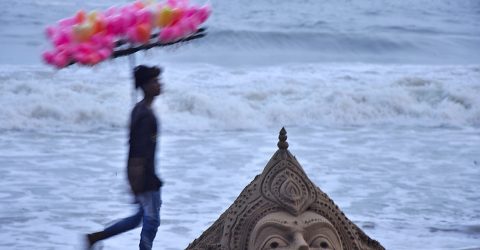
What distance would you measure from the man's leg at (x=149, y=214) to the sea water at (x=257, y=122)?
83cm

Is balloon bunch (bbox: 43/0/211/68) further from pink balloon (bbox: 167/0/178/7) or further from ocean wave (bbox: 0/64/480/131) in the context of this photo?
ocean wave (bbox: 0/64/480/131)

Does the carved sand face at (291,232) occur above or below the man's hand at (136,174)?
below

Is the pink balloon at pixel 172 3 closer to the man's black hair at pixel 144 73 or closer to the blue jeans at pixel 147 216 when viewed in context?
the man's black hair at pixel 144 73

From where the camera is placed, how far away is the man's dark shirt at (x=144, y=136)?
6.01 meters

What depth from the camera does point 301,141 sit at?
13406mm

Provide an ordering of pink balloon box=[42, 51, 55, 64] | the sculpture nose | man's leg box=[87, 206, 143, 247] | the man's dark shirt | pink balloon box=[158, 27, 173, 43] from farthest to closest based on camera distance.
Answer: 1. man's leg box=[87, 206, 143, 247]
2. the man's dark shirt
3. pink balloon box=[158, 27, 173, 43]
4. pink balloon box=[42, 51, 55, 64]
5. the sculpture nose

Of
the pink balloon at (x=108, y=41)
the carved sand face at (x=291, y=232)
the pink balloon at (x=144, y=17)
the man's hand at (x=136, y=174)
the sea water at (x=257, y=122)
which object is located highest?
the sea water at (x=257, y=122)

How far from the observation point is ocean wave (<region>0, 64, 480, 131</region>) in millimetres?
15039

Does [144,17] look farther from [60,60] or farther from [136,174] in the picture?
[136,174]

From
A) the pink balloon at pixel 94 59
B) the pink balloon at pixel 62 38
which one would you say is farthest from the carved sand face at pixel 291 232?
A: the pink balloon at pixel 62 38

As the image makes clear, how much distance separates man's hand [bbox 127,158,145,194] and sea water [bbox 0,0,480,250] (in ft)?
2.12

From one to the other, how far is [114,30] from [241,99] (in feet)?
35.6

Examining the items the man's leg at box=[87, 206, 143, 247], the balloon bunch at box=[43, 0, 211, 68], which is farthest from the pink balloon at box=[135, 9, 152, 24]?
the man's leg at box=[87, 206, 143, 247]

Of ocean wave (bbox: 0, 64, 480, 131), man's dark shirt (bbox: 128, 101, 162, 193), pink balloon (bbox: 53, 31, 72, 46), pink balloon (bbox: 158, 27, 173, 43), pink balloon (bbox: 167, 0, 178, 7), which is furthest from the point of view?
ocean wave (bbox: 0, 64, 480, 131)
